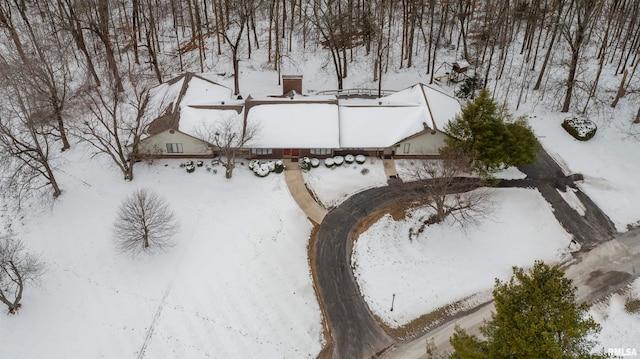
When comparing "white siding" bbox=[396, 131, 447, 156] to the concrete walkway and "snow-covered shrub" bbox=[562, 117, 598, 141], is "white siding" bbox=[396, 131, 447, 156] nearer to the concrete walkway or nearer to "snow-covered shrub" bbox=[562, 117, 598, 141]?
the concrete walkway

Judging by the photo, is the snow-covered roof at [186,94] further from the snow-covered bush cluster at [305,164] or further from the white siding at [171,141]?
the snow-covered bush cluster at [305,164]

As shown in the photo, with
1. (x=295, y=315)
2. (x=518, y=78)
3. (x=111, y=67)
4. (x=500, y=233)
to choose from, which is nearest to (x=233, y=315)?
(x=295, y=315)

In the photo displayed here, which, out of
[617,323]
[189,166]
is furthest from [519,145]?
[189,166]

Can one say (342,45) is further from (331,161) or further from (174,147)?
(174,147)

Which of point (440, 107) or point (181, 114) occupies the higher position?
point (181, 114)

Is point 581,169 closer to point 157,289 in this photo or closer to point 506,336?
point 506,336

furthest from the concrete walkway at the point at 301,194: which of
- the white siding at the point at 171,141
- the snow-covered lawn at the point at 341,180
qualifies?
the white siding at the point at 171,141
